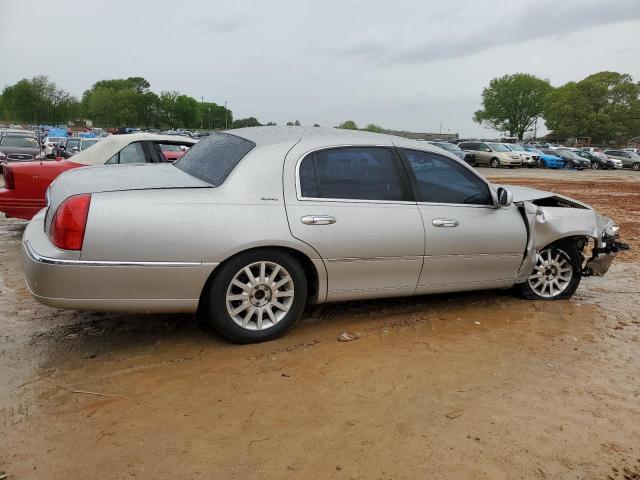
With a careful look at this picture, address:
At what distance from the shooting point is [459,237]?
4438 mm

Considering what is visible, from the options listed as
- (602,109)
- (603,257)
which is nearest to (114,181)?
(603,257)

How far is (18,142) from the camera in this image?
17672 mm

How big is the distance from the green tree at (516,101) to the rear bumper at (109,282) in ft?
386

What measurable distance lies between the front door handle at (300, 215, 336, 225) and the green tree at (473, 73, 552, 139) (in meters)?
117

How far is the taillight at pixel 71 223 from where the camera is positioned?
130 inches

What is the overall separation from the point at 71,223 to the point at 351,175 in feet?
6.62

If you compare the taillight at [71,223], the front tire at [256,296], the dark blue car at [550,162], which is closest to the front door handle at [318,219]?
the front tire at [256,296]

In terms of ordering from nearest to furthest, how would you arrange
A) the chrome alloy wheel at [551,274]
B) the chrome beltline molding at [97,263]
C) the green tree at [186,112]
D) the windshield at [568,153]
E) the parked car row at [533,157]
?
1. the chrome beltline molding at [97,263]
2. the chrome alloy wheel at [551,274]
3. the parked car row at [533,157]
4. the windshield at [568,153]
5. the green tree at [186,112]

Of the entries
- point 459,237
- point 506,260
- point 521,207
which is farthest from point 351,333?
point 521,207

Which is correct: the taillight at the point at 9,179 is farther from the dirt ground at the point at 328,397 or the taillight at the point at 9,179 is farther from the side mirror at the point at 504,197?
the side mirror at the point at 504,197

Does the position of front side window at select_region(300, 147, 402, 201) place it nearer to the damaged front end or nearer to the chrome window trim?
the chrome window trim

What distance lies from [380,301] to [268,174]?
1.85 meters

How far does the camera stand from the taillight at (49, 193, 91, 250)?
3.31 metres

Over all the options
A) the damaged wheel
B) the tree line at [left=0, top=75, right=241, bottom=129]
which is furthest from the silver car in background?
the tree line at [left=0, top=75, right=241, bottom=129]
